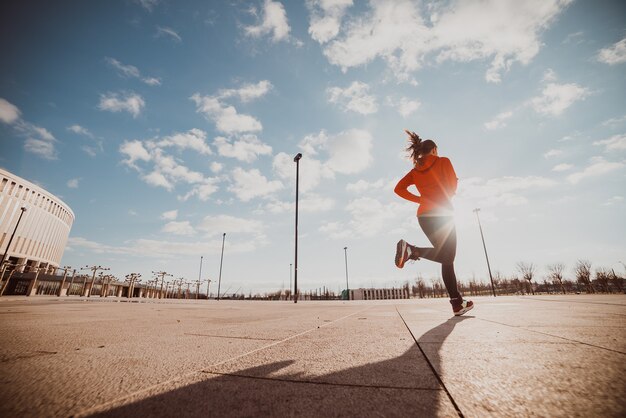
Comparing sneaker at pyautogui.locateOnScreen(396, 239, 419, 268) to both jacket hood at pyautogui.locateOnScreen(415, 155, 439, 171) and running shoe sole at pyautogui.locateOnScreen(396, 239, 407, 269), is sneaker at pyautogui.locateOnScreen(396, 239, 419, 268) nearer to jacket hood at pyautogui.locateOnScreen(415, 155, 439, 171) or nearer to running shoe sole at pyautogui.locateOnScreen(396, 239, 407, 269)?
running shoe sole at pyautogui.locateOnScreen(396, 239, 407, 269)

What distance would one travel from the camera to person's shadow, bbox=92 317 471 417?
0.77 m

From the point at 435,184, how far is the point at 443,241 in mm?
766

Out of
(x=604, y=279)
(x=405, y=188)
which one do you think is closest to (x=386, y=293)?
(x=604, y=279)

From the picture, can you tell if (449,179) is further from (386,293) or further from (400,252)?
(386,293)

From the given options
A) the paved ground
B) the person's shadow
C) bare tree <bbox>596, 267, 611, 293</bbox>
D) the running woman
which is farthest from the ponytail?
bare tree <bbox>596, 267, 611, 293</bbox>

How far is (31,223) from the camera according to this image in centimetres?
5922

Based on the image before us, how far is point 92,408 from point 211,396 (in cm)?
33

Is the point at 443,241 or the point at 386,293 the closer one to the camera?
the point at 443,241

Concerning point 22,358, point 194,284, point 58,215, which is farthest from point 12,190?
point 22,358

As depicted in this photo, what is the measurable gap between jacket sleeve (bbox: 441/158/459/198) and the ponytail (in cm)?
34

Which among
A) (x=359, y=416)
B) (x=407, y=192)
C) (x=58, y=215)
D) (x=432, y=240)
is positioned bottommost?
(x=359, y=416)

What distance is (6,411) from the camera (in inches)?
29.8

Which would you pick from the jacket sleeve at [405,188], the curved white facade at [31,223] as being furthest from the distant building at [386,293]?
the jacket sleeve at [405,188]

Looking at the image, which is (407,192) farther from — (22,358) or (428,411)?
(22,358)
